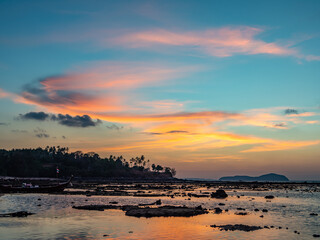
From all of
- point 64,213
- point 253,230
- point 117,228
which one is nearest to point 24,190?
point 64,213

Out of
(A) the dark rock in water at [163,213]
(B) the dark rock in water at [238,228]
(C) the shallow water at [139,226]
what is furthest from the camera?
(A) the dark rock in water at [163,213]

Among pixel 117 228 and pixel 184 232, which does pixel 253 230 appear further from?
pixel 117 228

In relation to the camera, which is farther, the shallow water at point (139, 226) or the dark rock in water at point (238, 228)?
the dark rock in water at point (238, 228)

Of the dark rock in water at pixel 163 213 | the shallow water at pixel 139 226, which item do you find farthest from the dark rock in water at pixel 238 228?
the dark rock in water at pixel 163 213

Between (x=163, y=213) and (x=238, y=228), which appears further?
(x=163, y=213)

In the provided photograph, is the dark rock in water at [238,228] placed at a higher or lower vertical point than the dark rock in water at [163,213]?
lower

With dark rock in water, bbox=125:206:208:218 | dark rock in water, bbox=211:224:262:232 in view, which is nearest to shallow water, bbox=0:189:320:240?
dark rock in water, bbox=211:224:262:232

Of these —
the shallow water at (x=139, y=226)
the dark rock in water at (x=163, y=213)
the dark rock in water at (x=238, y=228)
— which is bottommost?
the shallow water at (x=139, y=226)

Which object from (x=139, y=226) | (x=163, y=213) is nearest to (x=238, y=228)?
(x=139, y=226)

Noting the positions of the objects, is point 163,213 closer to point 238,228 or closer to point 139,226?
point 139,226

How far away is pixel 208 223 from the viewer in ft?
135

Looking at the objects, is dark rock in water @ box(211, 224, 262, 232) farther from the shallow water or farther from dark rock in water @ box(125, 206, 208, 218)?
dark rock in water @ box(125, 206, 208, 218)

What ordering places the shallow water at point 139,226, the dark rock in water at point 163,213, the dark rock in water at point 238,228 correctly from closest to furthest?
1. the shallow water at point 139,226
2. the dark rock in water at point 238,228
3. the dark rock in water at point 163,213

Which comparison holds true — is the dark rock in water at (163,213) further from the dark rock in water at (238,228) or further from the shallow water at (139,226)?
the dark rock in water at (238,228)
